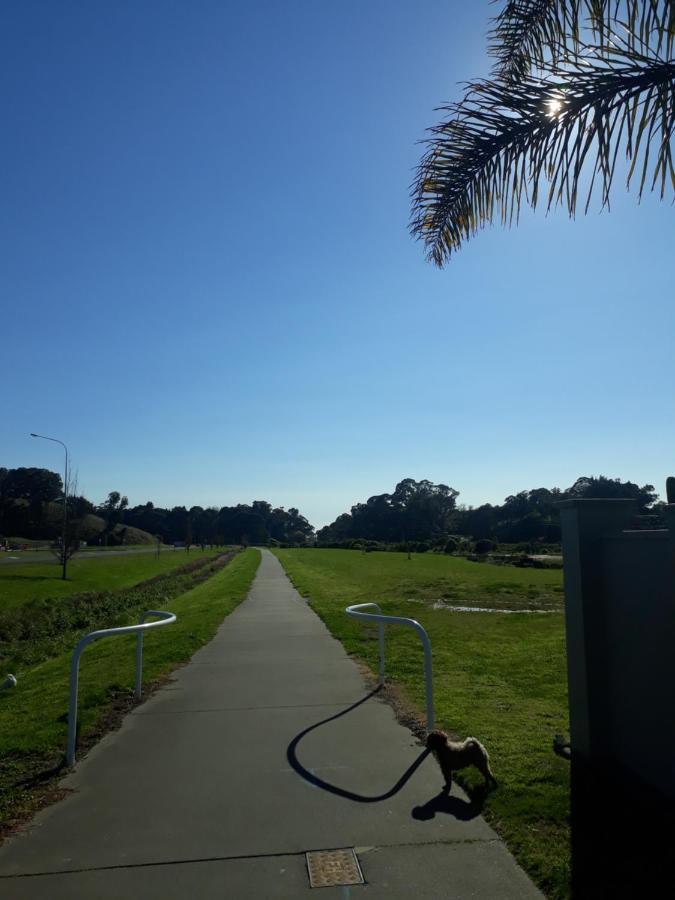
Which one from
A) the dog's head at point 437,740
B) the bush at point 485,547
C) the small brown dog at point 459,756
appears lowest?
the small brown dog at point 459,756

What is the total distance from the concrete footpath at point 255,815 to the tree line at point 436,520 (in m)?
70.9

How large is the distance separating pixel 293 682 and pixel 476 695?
2.22m

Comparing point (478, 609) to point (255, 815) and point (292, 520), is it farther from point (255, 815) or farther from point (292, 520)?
point (292, 520)

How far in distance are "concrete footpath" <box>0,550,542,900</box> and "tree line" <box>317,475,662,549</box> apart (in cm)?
7088

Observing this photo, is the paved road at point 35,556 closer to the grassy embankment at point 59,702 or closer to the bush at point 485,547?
the bush at point 485,547

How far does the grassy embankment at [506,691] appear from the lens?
4.36m

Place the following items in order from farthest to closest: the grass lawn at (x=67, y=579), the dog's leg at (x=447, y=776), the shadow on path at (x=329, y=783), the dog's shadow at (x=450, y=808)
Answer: the grass lawn at (x=67, y=579) → the dog's leg at (x=447, y=776) → the shadow on path at (x=329, y=783) → the dog's shadow at (x=450, y=808)

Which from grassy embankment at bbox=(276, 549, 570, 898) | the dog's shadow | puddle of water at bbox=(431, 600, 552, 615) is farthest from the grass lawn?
the dog's shadow

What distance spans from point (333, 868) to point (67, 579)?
35.6 meters

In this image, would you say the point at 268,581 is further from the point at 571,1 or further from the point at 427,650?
the point at 571,1

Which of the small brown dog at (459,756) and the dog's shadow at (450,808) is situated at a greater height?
the small brown dog at (459,756)

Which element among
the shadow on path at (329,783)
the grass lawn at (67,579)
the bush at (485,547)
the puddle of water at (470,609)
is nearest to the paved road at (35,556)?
the grass lawn at (67,579)

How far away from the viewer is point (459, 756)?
16.6ft

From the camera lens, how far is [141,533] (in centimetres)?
12144
